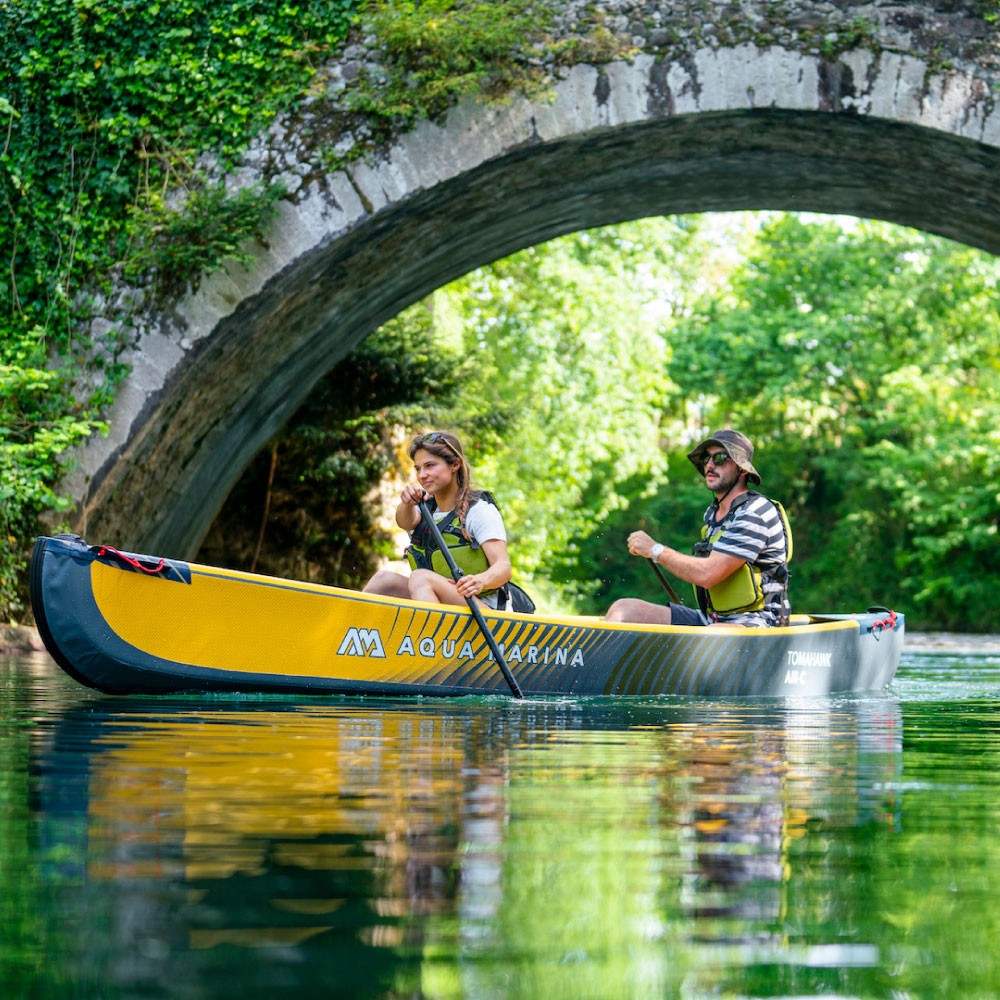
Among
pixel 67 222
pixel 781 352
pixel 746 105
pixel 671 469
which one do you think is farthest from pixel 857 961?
pixel 671 469

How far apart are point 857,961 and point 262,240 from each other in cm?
753

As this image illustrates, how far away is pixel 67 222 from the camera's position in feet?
30.1

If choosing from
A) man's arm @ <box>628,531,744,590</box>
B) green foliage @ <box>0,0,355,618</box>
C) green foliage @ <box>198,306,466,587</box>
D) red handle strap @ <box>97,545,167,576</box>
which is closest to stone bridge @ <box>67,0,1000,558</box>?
green foliage @ <box>0,0,355,618</box>

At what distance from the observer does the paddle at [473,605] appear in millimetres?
6484

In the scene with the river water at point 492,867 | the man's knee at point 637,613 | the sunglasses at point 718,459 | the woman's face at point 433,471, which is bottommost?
the river water at point 492,867

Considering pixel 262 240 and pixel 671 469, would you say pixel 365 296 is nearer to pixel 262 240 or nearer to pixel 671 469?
pixel 262 240

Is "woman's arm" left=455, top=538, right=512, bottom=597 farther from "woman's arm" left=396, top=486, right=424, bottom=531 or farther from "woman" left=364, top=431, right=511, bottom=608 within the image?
"woman's arm" left=396, top=486, right=424, bottom=531

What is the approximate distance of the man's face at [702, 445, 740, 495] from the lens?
6898 millimetres

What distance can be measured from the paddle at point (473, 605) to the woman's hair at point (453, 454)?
135 millimetres

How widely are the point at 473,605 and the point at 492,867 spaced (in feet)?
13.3

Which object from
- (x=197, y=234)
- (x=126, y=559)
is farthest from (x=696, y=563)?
(x=197, y=234)

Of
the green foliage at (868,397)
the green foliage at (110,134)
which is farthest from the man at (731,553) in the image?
the green foliage at (868,397)

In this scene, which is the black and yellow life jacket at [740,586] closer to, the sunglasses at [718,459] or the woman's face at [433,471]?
the sunglasses at [718,459]

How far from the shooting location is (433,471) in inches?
262
